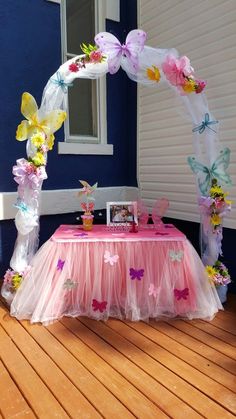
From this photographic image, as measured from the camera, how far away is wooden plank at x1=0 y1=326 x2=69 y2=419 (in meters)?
1.80

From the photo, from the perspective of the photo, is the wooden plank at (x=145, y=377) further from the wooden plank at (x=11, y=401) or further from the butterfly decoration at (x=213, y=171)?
the butterfly decoration at (x=213, y=171)

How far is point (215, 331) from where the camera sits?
2.69 metres

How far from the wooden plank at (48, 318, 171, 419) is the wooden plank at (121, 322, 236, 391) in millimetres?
356

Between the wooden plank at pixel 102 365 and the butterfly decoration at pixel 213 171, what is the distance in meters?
1.62

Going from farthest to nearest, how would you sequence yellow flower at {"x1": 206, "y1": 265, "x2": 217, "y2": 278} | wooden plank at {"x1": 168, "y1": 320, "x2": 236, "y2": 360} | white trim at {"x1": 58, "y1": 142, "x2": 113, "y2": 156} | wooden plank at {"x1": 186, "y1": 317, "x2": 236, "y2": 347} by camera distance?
white trim at {"x1": 58, "y1": 142, "x2": 113, "y2": 156} → yellow flower at {"x1": 206, "y1": 265, "x2": 217, "y2": 278} → wooden plank at {"x1": 186, "y1": 317, "x2": 236, "y2": 347} → wooden plank at {"x1": 168, "y1": 320, "x2": 236, "y2": 360}

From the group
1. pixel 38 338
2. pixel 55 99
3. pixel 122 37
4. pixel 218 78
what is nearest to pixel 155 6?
pixel 122 37

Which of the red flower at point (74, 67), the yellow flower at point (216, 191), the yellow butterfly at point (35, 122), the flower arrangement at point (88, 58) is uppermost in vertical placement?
the flower arrangement at point (88, 58)

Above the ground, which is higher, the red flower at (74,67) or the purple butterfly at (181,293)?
the red flower at (74,67)

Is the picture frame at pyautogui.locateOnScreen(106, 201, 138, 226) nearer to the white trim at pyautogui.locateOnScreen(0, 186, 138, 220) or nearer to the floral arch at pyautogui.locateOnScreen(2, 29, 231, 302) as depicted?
the floral arch at pyautogui.locateOnScreen(2, 29, 231, 302)

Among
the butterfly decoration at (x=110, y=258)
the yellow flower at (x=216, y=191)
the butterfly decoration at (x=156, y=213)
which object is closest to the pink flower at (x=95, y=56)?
the butterfly decoration at (x=156, y=213)

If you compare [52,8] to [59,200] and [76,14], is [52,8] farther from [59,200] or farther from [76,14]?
[59,200]

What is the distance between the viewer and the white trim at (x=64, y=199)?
369cm

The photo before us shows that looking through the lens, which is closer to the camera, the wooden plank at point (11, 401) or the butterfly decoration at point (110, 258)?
the wooden plank at point (11, 401)

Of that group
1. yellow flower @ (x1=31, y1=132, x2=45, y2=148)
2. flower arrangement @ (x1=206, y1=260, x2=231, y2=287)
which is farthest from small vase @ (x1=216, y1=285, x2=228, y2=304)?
yellow flower @ (x1=31, y1=132, x2=45, y2=148)
